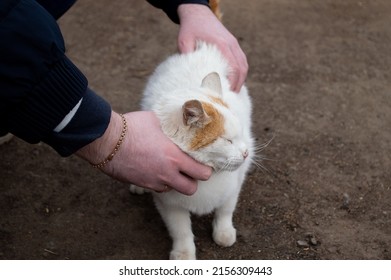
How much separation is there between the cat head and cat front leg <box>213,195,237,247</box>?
358mm

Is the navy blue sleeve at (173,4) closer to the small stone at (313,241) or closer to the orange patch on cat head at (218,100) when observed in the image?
the orange patch on cat head at (218,100)

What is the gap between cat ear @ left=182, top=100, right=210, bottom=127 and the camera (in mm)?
1461

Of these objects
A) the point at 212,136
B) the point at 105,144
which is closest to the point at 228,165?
the point at 212,136

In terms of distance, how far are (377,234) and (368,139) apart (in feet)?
1.85

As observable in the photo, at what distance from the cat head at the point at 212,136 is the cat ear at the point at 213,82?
63mm

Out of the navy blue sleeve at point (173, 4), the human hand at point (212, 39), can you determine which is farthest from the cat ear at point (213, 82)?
the navy blue sleeve at point (173, 4)

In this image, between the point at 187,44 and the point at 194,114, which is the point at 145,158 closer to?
the point at 194,114

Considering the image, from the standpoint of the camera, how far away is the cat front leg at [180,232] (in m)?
1.88

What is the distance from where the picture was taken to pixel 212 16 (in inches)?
79.7

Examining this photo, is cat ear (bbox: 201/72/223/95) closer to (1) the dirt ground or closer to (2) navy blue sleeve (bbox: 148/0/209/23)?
(2) navy blue sleeve (bbox: 148/0/209/23)

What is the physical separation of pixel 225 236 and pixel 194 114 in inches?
24.5

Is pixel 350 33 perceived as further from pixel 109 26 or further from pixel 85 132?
pixel 85 132

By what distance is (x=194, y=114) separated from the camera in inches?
58.9

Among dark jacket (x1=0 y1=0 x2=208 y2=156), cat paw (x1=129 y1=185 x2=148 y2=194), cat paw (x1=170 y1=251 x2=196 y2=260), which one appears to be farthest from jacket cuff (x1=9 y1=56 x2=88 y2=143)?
cat paw (x1=129 y1=185 x2=148 y2=194)
